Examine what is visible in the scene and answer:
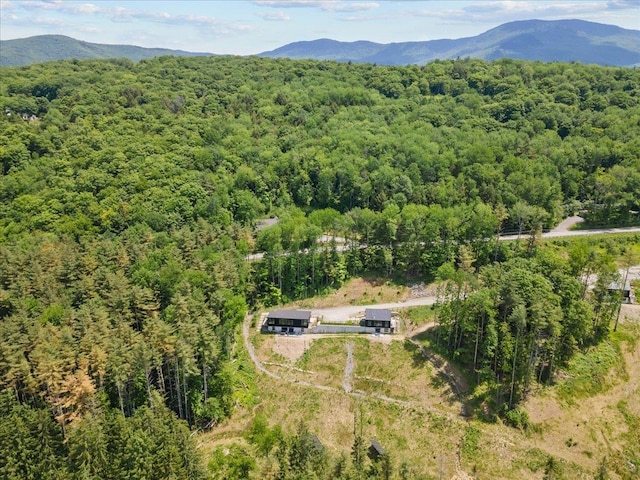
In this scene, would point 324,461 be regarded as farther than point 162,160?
No

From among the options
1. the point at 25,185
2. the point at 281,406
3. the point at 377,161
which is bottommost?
the point at 281,406

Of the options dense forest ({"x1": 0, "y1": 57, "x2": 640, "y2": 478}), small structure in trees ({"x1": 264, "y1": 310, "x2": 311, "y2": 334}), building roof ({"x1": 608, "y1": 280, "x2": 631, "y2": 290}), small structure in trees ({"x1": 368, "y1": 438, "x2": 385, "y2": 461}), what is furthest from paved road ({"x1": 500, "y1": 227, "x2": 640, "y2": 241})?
small structure in trees ({"x1": 368, "y1": 438, "x2": 385, "y2": 461})

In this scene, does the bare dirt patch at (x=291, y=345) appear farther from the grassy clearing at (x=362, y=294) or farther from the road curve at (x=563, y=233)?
the road curve at (x=563, y=233)

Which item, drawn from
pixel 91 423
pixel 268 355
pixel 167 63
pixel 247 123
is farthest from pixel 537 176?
pixel 167 63

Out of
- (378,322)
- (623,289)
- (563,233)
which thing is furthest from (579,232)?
(378,322)

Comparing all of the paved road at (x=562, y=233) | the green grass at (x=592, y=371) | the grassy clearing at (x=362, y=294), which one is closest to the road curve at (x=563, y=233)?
the paved road at (x=562, y=233)

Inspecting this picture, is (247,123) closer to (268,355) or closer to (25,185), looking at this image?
(25,185)
